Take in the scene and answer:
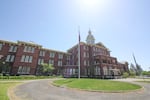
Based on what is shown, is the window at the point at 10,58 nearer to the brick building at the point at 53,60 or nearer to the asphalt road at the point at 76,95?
the brick building at the point at 53,60

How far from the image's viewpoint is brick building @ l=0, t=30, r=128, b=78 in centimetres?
3441

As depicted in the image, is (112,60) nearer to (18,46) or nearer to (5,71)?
(18,46)

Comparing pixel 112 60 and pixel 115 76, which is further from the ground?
pixel 112 60

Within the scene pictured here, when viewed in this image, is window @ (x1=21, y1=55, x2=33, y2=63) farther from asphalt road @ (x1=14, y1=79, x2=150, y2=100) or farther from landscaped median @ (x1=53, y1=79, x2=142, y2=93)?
asphalt road @ (x1=14, y1=79, x2=150, y2=100)

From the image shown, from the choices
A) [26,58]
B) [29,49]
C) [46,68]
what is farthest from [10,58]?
[46,68]

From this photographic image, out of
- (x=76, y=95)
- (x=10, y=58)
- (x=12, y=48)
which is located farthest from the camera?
(x=12, y=48)

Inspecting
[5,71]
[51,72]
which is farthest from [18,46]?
[51,72]

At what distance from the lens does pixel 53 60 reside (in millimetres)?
43844

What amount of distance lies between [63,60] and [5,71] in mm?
22365

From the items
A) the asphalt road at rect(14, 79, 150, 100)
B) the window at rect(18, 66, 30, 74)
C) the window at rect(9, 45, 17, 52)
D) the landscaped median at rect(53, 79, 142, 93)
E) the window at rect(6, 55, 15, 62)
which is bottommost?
the asphalt road at rect(14, 79, 150, 100)

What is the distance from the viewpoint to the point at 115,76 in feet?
127

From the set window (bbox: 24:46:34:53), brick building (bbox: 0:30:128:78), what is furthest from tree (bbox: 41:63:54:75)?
window (bbox: 24:46:34:53)

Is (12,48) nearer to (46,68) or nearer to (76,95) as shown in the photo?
(46,68)

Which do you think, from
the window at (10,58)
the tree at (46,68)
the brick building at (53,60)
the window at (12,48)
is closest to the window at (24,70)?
the brick building at (53,60)
